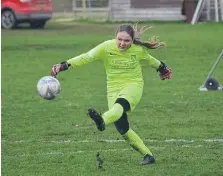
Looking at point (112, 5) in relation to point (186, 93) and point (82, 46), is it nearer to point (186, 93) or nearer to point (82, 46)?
point (82, 46)

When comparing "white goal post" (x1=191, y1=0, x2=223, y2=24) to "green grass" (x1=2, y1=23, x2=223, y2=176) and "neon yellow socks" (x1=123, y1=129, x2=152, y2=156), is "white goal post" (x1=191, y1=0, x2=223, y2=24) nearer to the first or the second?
"green grass" (x1=2, y1=23, x2=223, y2=176)

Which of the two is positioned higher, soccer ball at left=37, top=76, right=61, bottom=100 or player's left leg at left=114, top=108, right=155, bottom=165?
soccer ball at left=37, top=76, right=61, bottom=100

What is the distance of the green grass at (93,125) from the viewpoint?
9695 millimetres

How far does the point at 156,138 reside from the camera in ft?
37.9

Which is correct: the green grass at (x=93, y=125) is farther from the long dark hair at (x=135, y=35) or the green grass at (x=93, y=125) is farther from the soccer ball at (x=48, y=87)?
the long dark hair at (x=135, y=35)

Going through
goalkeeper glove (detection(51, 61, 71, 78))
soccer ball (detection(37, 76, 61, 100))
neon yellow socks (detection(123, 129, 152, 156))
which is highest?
goalkeeper glove (detection(51, 61, 71, 78))

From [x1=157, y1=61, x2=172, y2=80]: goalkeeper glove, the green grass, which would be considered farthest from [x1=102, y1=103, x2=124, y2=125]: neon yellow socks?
[x1=157, y1=61, x2=172, y2=80]: goalkeeper glove

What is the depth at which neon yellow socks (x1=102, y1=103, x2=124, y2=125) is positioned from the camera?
29.5 ft

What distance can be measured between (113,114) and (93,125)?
377 centimetres

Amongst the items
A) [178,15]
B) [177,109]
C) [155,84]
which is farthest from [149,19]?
[177,109]

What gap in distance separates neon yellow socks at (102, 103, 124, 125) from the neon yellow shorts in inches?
8.0

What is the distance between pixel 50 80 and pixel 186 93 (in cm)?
735

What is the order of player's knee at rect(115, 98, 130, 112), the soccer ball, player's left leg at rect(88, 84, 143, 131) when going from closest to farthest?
1. player's left leg at rect(88, 84, 143, 131)
2. player's knee at rect(115, 98, 130, 112)
3. the soccer ball

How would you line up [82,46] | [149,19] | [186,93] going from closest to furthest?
1. [186,93]
2. [82,46]
3. [149,19]
